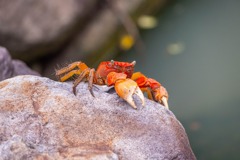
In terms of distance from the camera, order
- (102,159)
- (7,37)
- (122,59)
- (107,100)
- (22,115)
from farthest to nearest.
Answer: (122,59)
(7,37)
(107,100)
(22,115)
(102,159)

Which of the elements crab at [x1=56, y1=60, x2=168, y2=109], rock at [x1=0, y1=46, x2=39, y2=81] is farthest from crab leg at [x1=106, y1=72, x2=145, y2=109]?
rock at [x1=0, y1=46, x2=39, y2=81]

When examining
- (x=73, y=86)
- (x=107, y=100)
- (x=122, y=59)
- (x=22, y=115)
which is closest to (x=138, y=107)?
(x=107, y=100)

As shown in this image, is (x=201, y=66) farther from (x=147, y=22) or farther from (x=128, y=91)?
(x=128, y=91)

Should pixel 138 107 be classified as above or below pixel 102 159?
above

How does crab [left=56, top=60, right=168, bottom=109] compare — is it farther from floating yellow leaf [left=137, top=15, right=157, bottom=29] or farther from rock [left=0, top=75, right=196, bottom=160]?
floating yellow leaf [left=137, top=15, right=157, bottom=29]

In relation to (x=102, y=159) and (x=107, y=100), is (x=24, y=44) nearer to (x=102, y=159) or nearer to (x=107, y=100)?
(x=107, y=100)

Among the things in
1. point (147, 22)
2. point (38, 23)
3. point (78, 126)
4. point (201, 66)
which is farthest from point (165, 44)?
point (78, 126)

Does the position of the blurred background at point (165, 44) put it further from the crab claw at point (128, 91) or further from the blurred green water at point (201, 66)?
the crab claw at point (128, 91)
